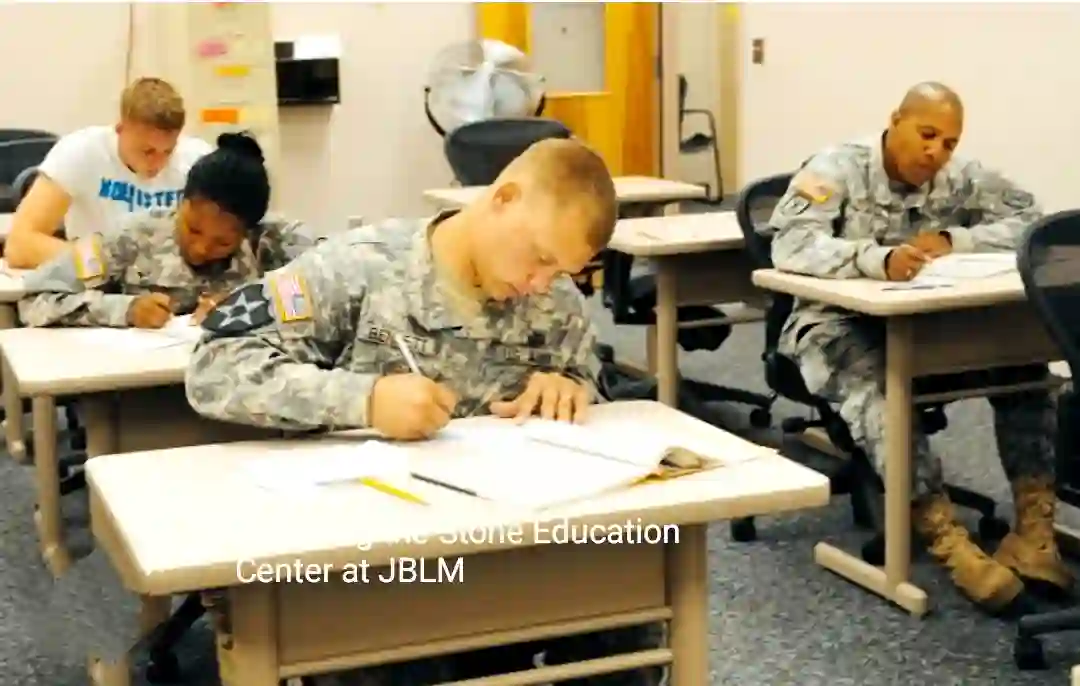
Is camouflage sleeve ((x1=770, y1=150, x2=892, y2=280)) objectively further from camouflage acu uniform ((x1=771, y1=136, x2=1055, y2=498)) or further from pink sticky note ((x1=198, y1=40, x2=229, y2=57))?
pink sticky note ((x1=198, y1=40, x2=229, y2=57))

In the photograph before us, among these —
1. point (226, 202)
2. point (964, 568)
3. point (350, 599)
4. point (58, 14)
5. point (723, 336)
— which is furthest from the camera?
point (58, 14)

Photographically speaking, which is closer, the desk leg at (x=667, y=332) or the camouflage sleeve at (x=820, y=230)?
the camouflage sleeve at (x=820, y=230)

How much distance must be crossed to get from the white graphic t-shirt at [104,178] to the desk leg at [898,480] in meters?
1.79

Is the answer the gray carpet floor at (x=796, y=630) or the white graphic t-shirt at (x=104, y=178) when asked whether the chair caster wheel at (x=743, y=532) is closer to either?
the gray carpet floor at (x=796, y=630)

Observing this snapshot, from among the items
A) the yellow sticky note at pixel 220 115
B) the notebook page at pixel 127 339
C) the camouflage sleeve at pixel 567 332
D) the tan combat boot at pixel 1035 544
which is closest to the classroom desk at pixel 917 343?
the tan combat boot at pixel 1035 544

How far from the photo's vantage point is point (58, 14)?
594 cm

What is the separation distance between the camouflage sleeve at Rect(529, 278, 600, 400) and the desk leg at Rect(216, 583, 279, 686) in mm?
587

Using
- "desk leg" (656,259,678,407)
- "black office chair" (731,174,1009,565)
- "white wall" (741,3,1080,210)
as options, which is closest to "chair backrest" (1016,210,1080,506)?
"black office chair" (731,174,1009,565)

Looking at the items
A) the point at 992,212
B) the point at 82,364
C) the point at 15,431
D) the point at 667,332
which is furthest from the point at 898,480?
the point at 15,431

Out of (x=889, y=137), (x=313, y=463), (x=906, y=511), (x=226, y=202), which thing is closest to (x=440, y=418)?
(x=313, y=463)

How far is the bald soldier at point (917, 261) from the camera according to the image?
300cm

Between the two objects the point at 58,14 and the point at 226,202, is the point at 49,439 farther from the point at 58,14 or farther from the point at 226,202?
the point at 58,14

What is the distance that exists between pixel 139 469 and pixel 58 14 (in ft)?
15.9

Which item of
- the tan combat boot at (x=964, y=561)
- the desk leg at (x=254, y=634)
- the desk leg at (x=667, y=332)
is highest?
the desk leg at (x=254, y=634)
